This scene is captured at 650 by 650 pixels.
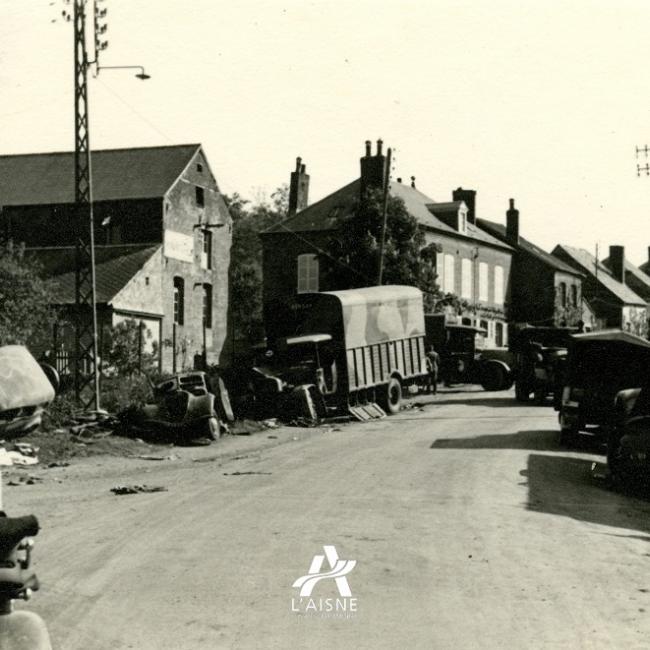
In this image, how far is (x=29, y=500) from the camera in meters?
12.5

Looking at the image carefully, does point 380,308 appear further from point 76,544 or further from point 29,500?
point 76,544

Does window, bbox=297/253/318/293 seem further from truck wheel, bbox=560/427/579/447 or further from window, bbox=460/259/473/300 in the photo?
truck wheel, bbox=560/427/579/447

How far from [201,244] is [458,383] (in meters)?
16.9

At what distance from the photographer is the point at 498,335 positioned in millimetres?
65750

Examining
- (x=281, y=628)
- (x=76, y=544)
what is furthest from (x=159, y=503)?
(x=281, y=628)

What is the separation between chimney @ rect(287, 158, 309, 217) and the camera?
207 ft

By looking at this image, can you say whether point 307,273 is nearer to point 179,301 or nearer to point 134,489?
point 179,301

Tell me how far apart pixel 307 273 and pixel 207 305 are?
6.51 meters

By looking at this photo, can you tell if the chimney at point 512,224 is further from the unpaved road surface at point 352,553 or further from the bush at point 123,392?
the unpaved road surface at point 352,553

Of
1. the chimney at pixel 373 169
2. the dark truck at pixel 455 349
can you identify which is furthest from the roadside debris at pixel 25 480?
the chimney at pixel 373 169

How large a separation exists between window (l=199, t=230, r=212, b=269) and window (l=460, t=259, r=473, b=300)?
52.8ft

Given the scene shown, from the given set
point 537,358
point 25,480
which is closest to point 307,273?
point 537,358

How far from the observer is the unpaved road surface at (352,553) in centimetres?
611

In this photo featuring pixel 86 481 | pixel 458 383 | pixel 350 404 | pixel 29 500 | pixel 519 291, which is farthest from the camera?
pixel 519 291
